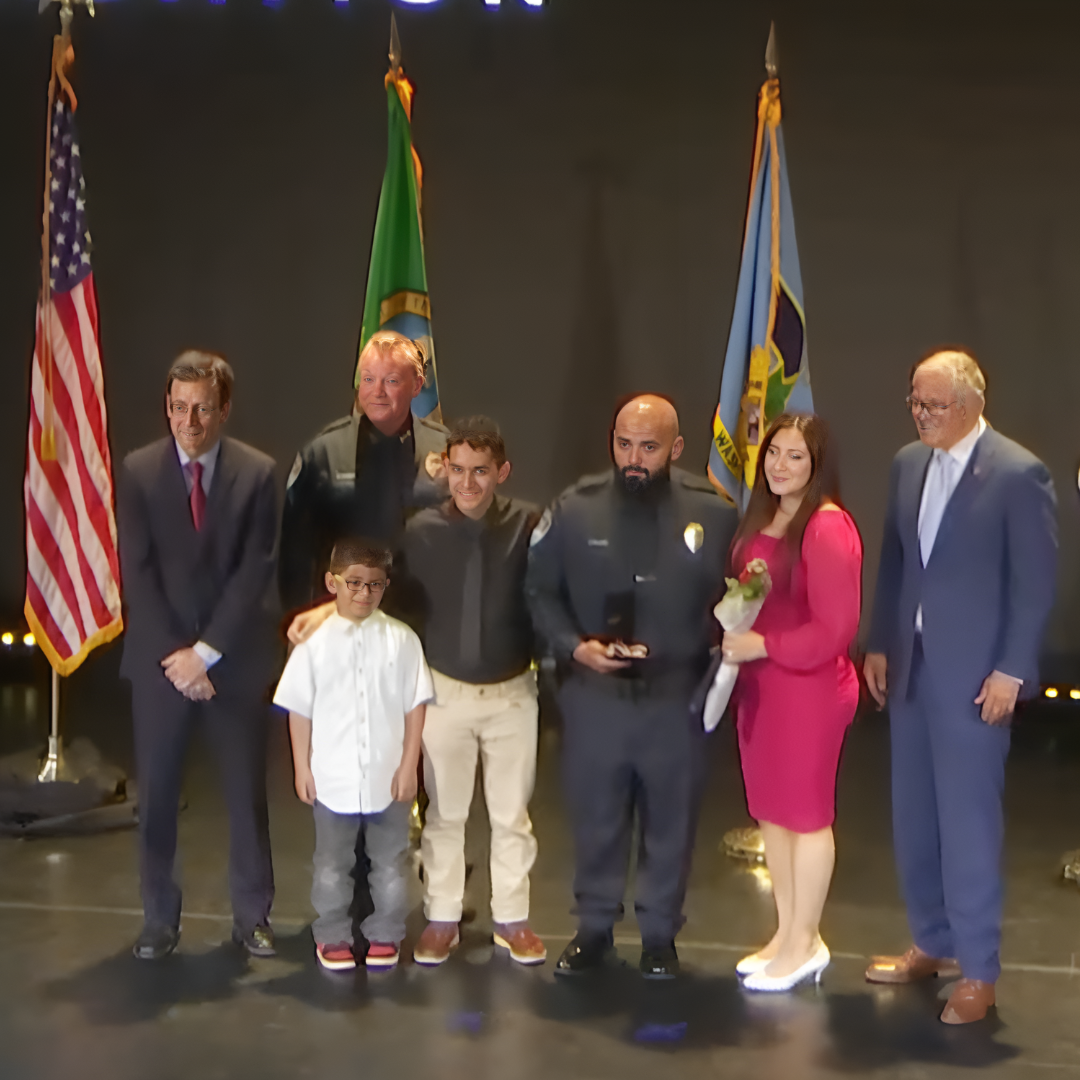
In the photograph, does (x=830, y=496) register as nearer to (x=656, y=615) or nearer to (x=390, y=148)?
(x=656, y=615)

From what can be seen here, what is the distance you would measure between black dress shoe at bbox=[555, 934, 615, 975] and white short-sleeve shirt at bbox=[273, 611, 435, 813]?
2.23ft

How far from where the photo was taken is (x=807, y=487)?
352cm

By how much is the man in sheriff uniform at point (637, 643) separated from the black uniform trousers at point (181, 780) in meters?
0.89

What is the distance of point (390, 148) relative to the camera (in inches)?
219

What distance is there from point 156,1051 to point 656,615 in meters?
1.67

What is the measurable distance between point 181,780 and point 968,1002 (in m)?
2.23

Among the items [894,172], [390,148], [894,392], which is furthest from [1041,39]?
[390,148]

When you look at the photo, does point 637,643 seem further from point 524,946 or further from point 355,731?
point 524,946

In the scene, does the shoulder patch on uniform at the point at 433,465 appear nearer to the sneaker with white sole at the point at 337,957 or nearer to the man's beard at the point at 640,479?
the man's beard at the point at 640,479

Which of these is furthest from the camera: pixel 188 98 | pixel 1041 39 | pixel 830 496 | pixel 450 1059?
pixel 188 98

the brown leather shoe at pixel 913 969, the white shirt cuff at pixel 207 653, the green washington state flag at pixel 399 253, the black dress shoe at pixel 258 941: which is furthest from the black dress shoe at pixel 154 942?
the green washington state flag at pixel 399 253

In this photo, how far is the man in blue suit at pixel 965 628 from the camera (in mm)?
3404

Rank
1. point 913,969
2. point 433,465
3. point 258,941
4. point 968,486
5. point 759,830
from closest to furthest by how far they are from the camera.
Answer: point 968,486 < point 913,969 < point 258,941 < point 433,465 < point 759,830

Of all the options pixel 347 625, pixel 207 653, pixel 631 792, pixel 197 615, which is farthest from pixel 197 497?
pixel 631 792
